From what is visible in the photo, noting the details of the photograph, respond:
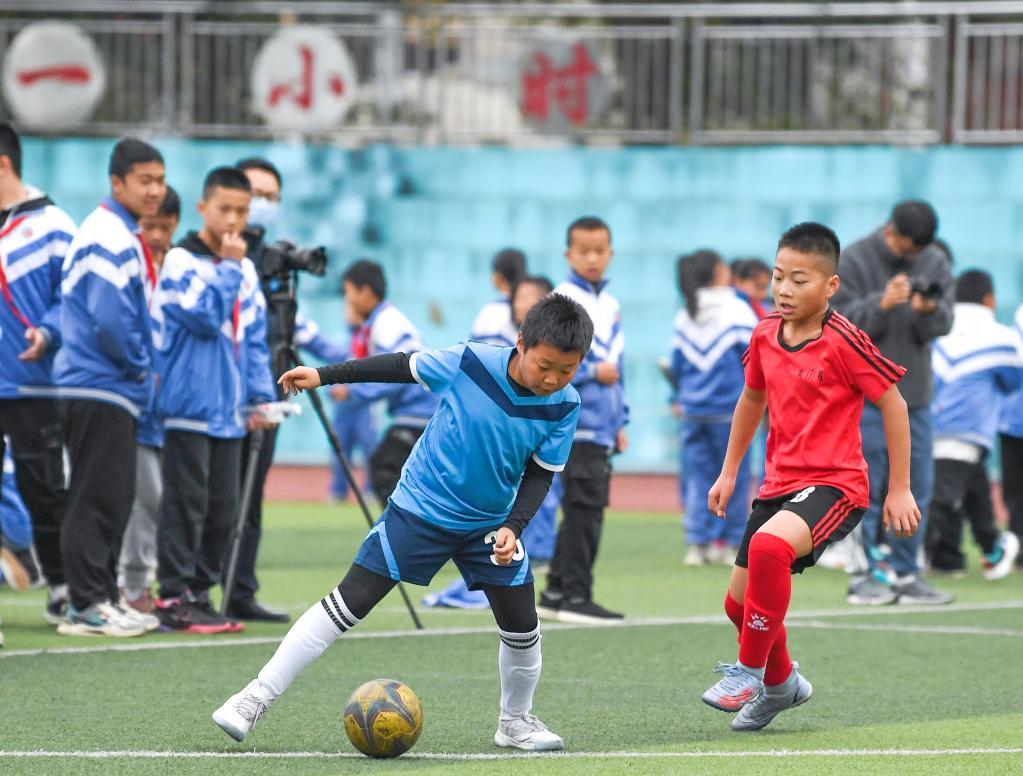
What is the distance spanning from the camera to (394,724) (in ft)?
19.5

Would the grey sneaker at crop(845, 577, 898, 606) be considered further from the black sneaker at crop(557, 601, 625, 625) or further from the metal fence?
the metal fence

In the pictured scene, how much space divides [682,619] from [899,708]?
296 centimetres

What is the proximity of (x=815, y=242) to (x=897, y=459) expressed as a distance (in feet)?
2.73

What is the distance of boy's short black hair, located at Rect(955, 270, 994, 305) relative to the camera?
12.8 meters

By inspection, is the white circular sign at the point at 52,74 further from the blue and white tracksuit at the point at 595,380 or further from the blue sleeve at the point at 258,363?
the blue and white tracksuit at the point at 595,380

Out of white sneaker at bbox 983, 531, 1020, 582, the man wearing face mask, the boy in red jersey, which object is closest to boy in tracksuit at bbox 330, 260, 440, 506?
the man wearing face mask

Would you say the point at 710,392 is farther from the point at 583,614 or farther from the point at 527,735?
the point at 527,735

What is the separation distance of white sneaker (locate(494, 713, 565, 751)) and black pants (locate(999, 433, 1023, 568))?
25.6 feet

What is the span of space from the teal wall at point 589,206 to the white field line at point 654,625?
912 cm

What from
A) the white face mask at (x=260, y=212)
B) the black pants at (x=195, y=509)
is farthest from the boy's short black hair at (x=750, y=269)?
the black pants at (x=195, y=509)

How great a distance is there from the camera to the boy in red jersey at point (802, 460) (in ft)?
21.0

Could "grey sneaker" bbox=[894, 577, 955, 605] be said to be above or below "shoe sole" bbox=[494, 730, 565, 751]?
below

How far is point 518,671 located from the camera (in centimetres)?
616

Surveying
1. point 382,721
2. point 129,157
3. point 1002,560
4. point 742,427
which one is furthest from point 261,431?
point 1002,560
